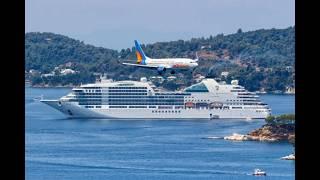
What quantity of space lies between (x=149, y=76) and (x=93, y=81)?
1.76 metres

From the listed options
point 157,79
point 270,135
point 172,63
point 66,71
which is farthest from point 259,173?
point 66,71

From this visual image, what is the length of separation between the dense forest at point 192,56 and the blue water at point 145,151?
3234 mm

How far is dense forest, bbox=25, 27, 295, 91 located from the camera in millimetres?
30641

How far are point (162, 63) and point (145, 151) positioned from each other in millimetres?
9743

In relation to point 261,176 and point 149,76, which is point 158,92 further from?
point 261,176

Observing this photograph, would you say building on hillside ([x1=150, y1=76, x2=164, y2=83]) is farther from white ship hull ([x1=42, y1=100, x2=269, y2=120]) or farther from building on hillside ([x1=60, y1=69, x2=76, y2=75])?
white ship hull ([x1=42, y1=100, x2=269, y2=120])

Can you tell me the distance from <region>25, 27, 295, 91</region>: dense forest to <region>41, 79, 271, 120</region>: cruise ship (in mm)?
2457

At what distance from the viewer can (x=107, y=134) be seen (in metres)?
23.7

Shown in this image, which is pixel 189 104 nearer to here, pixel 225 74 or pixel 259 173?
pixel 225 74

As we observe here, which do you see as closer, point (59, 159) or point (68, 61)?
point (59, 159)

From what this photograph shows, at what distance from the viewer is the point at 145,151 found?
20.0 m

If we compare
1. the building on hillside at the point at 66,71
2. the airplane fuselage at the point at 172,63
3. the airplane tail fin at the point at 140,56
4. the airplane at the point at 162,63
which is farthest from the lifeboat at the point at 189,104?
the building on hillside at the point at 66,71

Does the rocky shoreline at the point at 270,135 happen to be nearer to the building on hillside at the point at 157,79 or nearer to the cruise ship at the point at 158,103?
the cruise ship at the point at 158,103
